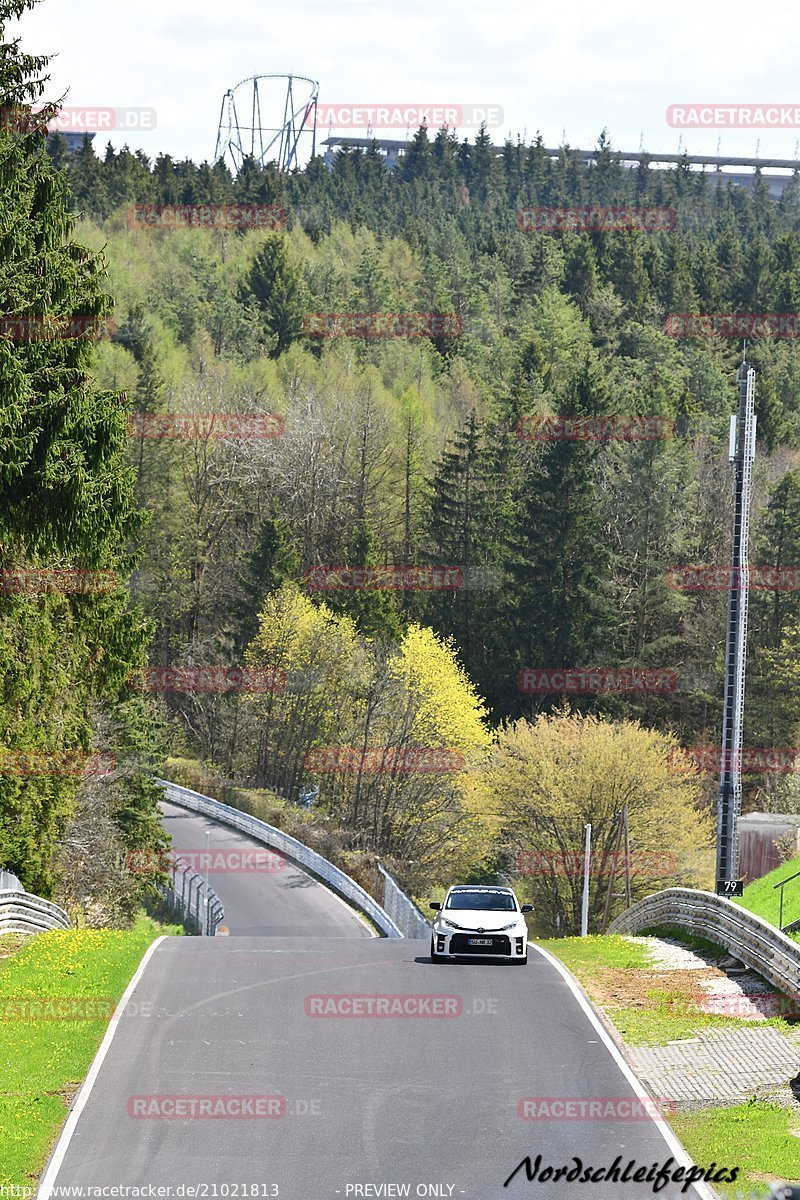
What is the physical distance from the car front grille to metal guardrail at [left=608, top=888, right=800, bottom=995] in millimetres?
3764

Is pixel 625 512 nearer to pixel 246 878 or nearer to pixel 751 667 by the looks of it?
pixel 751 667

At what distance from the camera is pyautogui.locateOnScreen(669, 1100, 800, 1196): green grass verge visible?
539 inches

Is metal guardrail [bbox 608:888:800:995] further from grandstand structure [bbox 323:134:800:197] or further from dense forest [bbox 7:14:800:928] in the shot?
grandstand structure [bbox 323:134:800:197]

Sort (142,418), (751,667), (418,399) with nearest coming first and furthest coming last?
(751,667) < (142,418) < (418,399)

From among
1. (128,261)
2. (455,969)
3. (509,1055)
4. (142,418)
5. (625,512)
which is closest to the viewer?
(509,1055)

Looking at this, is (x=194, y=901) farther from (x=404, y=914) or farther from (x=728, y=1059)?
(x=728, y=1059)

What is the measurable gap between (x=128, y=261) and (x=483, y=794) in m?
77.3

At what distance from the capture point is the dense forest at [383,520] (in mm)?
32219

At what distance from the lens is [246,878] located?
204ft

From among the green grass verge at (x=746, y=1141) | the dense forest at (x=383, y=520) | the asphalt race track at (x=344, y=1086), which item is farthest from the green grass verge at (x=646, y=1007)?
the dense forest at (x=383, y=520)

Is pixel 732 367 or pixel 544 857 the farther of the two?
pixel 732 367

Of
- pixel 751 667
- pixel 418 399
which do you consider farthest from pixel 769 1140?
pixel 418 399

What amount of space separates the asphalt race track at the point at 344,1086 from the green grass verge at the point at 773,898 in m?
6.79

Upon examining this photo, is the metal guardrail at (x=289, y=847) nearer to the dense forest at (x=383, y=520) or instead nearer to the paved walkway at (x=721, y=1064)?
the dense forest at (x=383, y=520)
